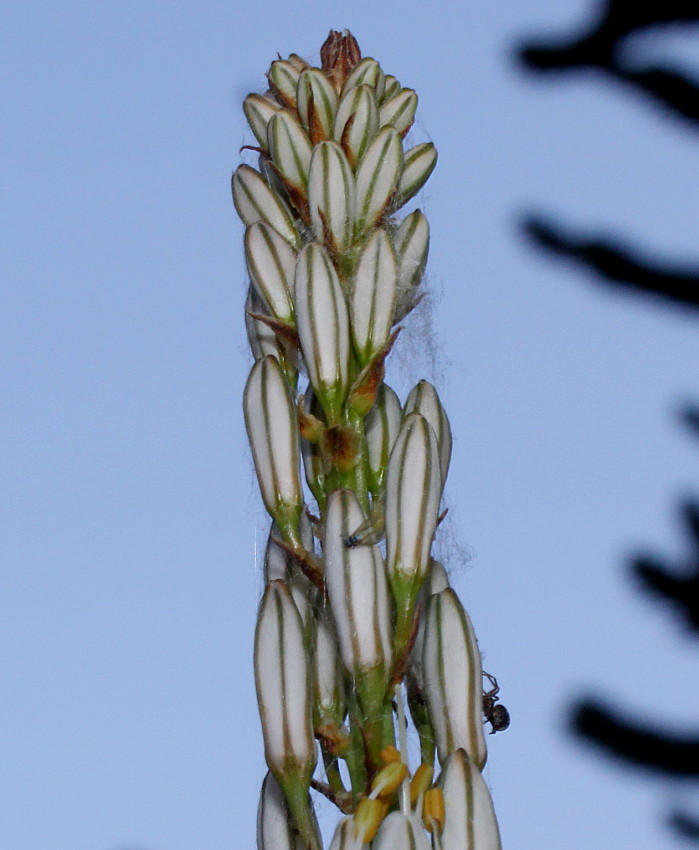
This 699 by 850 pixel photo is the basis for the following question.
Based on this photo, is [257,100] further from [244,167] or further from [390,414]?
[390,414]

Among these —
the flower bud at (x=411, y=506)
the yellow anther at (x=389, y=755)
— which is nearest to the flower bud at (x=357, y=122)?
the flower bud at (x=411, y=506)

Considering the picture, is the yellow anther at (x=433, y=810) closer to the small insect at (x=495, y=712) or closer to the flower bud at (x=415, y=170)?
the small insect at (x=495, y=712)

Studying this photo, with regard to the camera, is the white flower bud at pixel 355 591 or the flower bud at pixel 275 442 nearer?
the white flower bud at pixel 355 591

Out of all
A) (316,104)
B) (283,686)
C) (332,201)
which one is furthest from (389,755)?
(316,104)

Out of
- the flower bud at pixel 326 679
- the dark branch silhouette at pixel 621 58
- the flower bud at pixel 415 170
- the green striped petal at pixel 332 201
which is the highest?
the flower bud at pixel 415 170

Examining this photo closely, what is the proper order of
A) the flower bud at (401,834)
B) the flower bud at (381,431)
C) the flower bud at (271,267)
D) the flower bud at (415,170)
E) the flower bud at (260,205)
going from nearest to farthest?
the flower bud at (401,834), the flower bud at (381,431), the flower bud at (271,267), the flower bud at (260,205), the flower bud at (415,170)

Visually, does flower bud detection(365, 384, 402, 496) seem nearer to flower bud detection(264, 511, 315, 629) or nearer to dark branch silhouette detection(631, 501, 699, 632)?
flower bud detection(264, 511, 315, 629)

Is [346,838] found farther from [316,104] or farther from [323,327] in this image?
[316,104]
